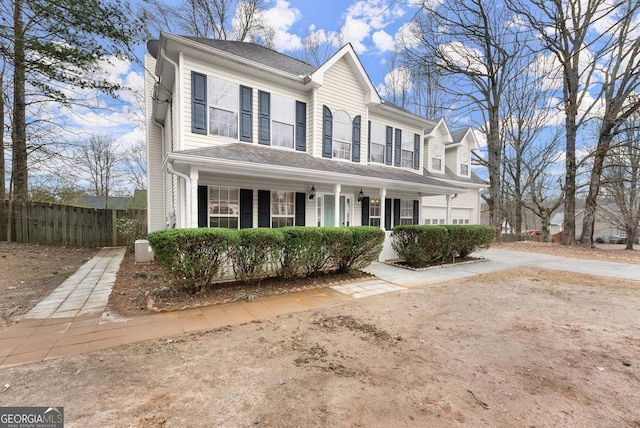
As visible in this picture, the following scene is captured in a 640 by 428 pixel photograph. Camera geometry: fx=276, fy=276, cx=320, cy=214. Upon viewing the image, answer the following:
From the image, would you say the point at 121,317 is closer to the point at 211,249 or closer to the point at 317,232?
the point at 211,249

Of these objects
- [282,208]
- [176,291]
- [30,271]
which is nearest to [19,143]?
[30,271]

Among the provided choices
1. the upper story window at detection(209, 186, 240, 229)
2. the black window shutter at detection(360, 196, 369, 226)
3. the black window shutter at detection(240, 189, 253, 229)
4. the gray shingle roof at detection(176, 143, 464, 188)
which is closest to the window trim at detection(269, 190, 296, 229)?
the black window shutter at detection(240, 189, 253, 229)

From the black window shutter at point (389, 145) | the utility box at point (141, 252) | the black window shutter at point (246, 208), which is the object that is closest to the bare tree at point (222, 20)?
the black window shutter at point (389, 145)

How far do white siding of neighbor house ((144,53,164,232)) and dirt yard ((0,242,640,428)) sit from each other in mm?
9594

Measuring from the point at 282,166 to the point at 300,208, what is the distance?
245 centimetres

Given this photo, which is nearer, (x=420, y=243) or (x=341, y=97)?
(x=420, y=243)

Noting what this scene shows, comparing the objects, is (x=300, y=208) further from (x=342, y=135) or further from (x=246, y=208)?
(x=342, y=135)

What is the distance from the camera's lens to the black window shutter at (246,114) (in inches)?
337

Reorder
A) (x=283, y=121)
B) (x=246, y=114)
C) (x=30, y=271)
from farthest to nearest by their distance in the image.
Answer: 1. (x=283, y=121)
2. (x=246, y=114)
3. (x=30, y=271)

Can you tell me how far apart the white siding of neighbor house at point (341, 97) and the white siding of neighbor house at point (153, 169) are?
6994mm

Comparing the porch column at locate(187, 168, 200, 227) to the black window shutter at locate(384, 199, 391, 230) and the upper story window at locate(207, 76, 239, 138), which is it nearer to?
the upper story window at locate(207, 76, 239, 138)

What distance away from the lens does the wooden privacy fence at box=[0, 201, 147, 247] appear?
10219 millimetres

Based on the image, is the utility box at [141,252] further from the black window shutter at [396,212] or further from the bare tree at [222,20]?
the bare tree at [222,20]

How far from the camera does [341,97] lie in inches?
417
